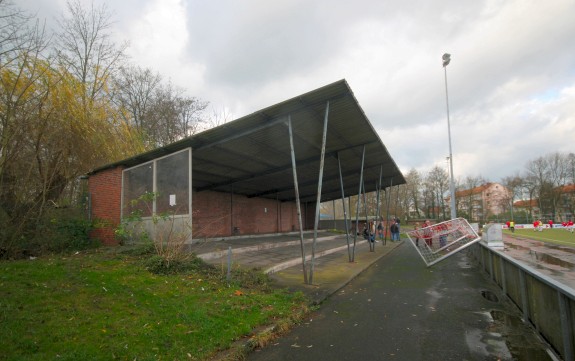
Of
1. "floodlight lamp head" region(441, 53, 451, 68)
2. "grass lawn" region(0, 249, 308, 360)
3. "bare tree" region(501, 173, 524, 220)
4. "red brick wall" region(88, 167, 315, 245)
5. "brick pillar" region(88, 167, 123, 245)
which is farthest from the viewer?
"bare tree" region(501, 173, 524, 220)

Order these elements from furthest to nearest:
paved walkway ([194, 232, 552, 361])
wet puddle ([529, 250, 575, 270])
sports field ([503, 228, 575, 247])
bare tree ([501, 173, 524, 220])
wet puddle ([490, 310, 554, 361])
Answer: bare tree ([501, 173, 524, 220]) → sports field ([503, 228, 575, 247]) → wet puddle ([529, 250, 575, 270]) → paved walkway ([194, 232, 552, 361]) → wet puddle ([490, 310, 554, 361])

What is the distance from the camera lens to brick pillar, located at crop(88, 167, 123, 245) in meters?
12.1

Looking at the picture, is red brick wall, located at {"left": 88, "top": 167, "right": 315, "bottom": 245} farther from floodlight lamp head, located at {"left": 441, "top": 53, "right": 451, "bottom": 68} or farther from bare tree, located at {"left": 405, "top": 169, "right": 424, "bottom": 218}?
bare tree, located at {"left": 405, "top": 169, "right": 424, "bottom": 218}

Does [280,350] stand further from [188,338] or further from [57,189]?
[57,189]

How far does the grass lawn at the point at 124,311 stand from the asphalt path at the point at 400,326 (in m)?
0.73

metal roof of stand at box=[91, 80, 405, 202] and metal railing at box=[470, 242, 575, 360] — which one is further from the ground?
metal roof of stand at box=[91, 80, 405, 202]

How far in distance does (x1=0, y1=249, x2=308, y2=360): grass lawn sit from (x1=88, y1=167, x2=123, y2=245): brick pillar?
401 cm

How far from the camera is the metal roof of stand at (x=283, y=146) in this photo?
363 inches

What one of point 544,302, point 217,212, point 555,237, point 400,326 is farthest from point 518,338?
point 555,237

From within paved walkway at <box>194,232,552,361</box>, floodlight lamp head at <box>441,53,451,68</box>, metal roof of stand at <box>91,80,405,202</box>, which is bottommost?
paved walkway at <box>194,232,552,361</box>

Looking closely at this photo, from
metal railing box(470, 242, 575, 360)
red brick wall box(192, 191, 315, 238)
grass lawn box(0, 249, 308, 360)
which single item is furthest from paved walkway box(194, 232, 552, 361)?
red brick wall box(192, 191, 315, 238)

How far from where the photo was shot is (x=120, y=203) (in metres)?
12.1

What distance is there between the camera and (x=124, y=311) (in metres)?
5.19

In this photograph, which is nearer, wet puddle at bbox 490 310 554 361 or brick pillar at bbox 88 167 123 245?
wet puddle at bbox 490 310 554 361
